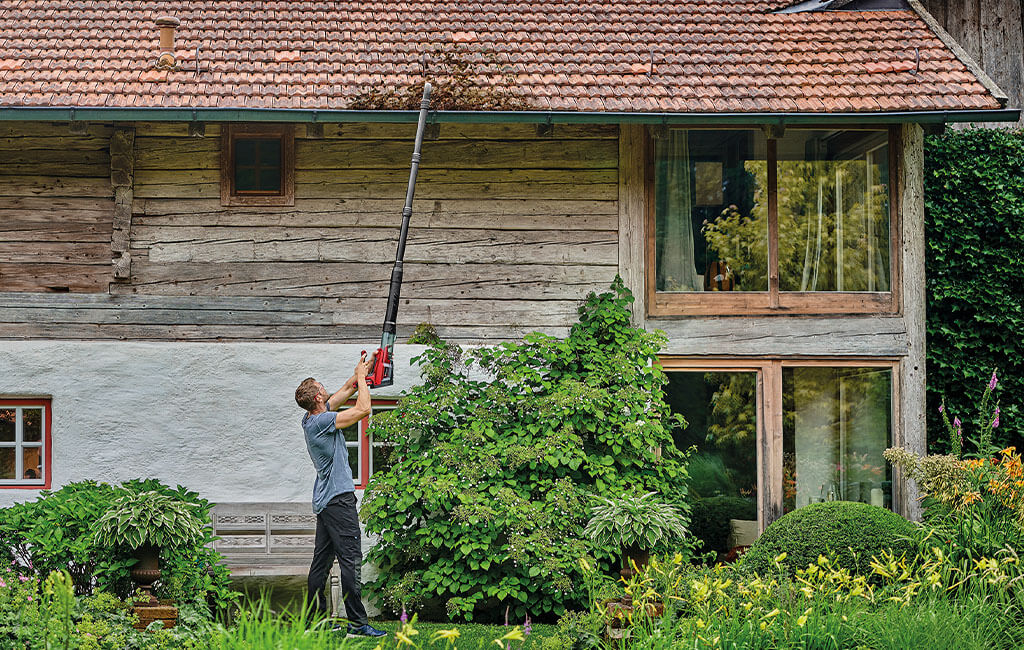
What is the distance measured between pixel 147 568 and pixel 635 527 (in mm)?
3217

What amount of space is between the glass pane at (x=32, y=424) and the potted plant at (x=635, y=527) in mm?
4892

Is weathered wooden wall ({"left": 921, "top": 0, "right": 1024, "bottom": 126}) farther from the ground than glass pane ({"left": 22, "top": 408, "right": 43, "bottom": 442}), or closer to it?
farther from the ground

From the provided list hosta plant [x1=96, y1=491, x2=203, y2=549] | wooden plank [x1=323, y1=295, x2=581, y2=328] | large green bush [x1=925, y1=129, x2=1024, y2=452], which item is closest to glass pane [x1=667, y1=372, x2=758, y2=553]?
wooden plank [x1=323, y1=295, x2=581, y2=328]

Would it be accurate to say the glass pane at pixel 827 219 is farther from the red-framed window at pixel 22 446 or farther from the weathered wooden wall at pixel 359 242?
the red-framed window at pixel 22 446

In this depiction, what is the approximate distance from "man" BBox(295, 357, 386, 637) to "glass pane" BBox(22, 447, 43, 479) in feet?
11.2

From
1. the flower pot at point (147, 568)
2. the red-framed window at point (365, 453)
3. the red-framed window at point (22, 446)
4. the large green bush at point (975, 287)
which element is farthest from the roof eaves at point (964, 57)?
the red-framed window at point (22, 446)

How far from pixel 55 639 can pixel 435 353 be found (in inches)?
162

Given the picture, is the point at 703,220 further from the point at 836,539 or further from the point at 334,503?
the point at 334,503

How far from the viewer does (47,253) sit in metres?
9.27

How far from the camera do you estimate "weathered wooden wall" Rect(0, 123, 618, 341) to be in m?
9.27

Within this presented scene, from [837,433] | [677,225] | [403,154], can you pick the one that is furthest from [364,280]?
[837,433]

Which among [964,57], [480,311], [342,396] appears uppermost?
[964,57]

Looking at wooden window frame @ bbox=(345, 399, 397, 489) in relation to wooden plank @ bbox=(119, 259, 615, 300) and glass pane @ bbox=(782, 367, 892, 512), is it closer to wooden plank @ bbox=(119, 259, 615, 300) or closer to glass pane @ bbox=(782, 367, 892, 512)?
wooden plank @ bbox=(119, 259, 615, 300)

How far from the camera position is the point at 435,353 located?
8930 mm
